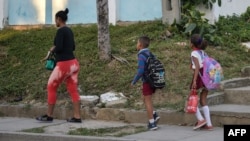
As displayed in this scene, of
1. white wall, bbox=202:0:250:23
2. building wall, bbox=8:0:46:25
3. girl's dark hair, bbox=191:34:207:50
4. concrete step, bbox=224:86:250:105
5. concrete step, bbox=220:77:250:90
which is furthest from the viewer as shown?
building wall, bbox=8:0:46:25

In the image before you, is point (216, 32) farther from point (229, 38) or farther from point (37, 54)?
point (37, 54)

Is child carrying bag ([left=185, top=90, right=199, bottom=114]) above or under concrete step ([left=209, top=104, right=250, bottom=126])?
above

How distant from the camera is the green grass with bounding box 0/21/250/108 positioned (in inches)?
442

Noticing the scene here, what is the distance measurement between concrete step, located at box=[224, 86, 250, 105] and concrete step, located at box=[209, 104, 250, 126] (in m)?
0.54

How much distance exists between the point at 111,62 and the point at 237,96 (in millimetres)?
2964

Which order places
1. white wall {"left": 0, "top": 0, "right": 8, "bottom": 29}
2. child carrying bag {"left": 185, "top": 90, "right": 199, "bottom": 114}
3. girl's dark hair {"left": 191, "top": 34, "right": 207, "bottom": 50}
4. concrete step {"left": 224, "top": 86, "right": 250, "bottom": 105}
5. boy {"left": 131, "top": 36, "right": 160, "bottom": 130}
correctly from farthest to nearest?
white wall {"left": 0, "top": 0, "right": 8, "bottom": 29} → concrete step {"left": 224, "top": 86, "right": 250, "bottom": 105} → boy {"left": 131, "top": 36, "right": 160, "bottom": 130} → girl's dark hair {"left": 191, "top": 34, "right": 207, "bottom": 50} → child carrying bag {"left": 185, "top": 90, "right": 199, "bottom": 114}

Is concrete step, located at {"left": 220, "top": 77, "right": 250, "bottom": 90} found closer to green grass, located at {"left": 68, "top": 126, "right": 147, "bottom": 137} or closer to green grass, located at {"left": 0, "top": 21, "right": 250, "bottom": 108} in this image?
green grass, located at {"left": 0, "top": 21, "right": 250, "bottom": 108}

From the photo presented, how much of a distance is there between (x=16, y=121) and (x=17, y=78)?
1.81 m

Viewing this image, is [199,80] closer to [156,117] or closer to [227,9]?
[156,117]

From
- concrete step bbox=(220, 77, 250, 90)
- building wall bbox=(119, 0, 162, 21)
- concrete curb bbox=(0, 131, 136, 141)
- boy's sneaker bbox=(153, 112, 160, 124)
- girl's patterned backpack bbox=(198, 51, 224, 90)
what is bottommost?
concrete curb bbox=(0, 131, 136, 141)

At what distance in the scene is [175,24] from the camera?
1363 centimetres

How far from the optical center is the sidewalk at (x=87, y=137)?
8.67 meters

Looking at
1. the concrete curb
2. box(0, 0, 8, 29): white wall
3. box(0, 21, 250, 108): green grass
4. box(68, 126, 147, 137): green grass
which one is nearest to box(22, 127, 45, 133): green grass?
the concrete curb

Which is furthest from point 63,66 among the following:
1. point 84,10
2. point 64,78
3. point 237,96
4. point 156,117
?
point 84,10
